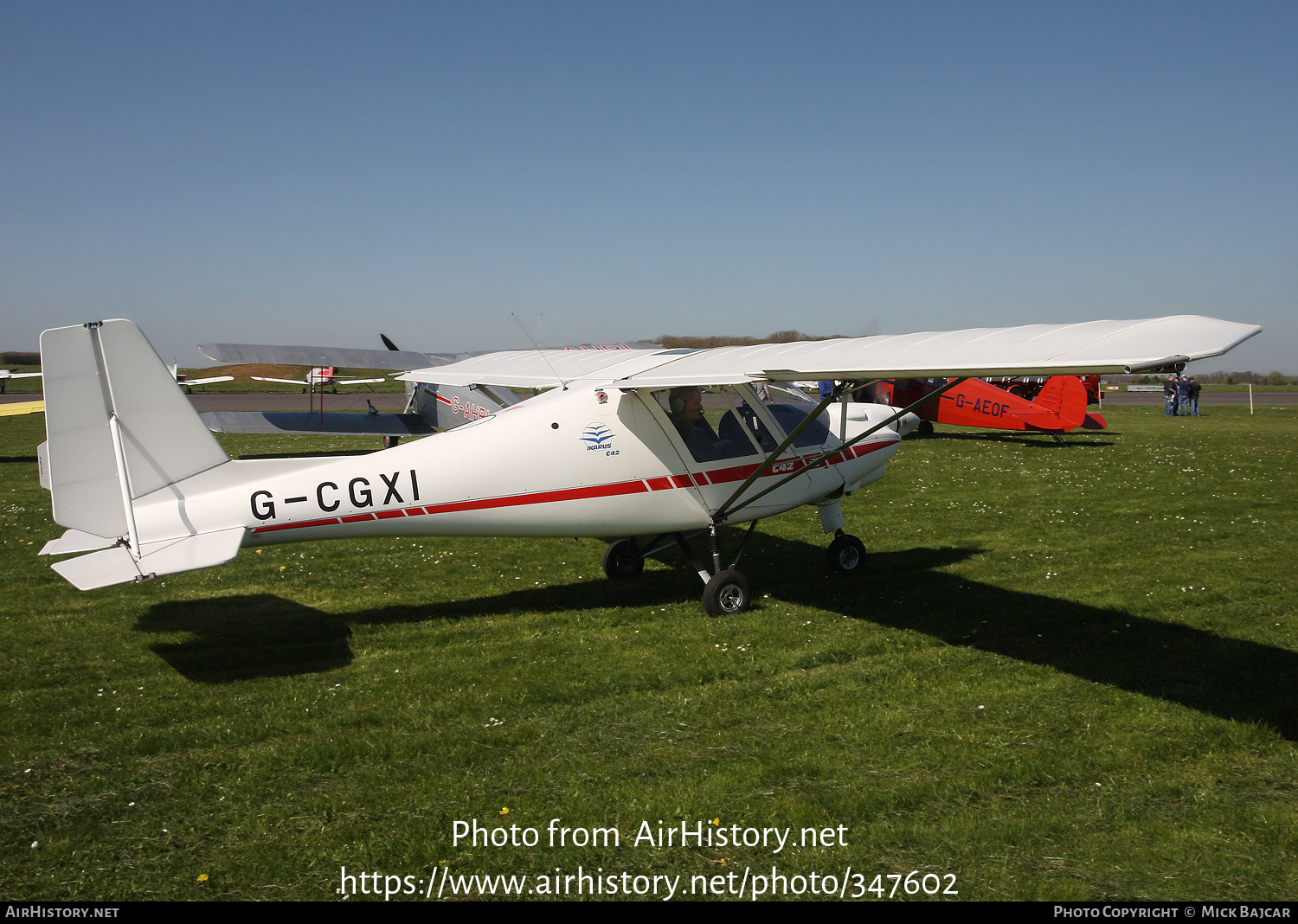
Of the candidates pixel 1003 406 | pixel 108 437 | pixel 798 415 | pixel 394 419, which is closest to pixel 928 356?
pixel 798 415

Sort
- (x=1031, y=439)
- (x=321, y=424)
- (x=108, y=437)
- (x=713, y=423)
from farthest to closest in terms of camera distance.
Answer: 1. (x=1031, y=439)
2. (x=321, y=424)
3. (x=713, y=423)
4. (x=108, y=437)

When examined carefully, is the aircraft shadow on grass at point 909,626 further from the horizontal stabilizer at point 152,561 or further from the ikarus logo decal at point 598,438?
the ikarus logo decal at point 598,438

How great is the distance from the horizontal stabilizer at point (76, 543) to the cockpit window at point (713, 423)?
4.18 metres

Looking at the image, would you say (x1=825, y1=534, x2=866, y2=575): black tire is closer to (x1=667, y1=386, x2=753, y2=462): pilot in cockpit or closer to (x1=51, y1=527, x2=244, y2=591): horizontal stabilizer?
(x1=667, y1=386, x2=753, y2=462): pilot in cockpit

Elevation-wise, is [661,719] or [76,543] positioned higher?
[76,543]

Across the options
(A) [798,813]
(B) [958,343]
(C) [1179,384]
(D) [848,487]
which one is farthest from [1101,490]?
(C) [1179,384]

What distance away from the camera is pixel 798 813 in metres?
3.90

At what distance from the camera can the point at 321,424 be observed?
61.1 ft

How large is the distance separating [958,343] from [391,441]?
51.0ft

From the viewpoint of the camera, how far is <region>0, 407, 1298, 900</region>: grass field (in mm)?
3613

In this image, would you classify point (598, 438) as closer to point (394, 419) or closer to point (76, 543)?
point (76, 543)

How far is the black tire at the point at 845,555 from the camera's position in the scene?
27.5 feet

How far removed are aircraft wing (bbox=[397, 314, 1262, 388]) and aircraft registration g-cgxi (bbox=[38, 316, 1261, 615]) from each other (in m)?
0.02

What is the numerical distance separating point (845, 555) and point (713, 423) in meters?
2.08
